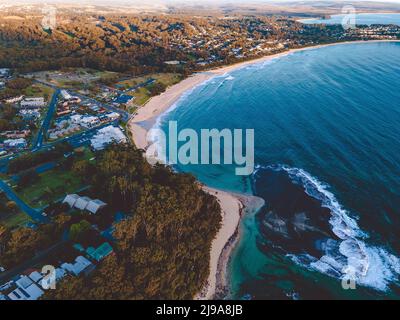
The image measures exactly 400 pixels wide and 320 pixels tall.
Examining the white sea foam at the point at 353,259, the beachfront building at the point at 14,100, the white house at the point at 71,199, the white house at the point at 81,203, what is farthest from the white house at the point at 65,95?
the white sea foam at the point at 353,259

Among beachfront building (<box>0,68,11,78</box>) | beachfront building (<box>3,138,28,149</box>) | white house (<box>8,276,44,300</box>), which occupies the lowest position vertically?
white house (<box>8,276,44,300</box>)

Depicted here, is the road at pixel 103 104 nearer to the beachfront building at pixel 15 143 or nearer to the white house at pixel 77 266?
the beachfront building at pixel 15 143

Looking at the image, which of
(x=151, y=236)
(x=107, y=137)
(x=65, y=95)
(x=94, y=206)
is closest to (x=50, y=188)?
(x=94, y=206)

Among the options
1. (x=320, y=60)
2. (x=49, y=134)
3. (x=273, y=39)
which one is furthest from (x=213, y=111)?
(x=273, y=39)

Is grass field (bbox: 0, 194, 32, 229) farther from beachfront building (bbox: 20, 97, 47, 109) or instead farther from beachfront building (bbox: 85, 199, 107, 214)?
beachfront building (bbox: 20, 97, 47, 109)

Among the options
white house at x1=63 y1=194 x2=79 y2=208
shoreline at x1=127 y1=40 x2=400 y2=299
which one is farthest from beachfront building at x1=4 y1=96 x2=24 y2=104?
white house at x1=63 y1=194 x2=79 y2=208

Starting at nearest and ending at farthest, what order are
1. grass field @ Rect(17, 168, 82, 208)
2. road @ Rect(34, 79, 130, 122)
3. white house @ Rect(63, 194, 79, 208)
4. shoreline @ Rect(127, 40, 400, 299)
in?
shoreline @ Rect(127, 40, 400, 299) < white house @ Rect(63, 194, 79, 208) < grass field @ Rect(17, 168, 82, 208) < road @ Rect(34, 79, 130, 122)

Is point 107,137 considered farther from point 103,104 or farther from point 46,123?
point 103,104
